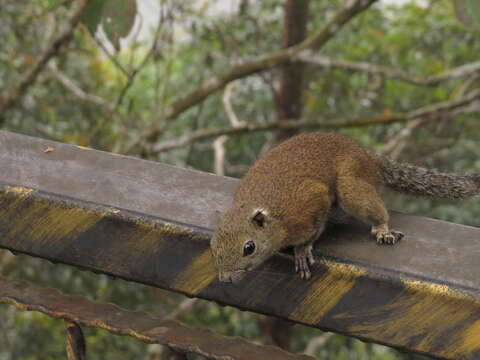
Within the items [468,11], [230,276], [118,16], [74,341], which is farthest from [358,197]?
[74,341]

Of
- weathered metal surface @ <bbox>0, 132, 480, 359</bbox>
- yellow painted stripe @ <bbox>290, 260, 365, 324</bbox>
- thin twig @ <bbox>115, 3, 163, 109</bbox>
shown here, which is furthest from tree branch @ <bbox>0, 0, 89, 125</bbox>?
yellow painted stripe @ <bbox>290, 260, 365, 324</bbox>

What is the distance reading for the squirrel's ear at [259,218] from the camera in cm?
163

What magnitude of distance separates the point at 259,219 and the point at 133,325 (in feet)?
2.60

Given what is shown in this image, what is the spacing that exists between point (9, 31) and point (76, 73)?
0.79 m

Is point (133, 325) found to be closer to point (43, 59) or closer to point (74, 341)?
point (74, 341)

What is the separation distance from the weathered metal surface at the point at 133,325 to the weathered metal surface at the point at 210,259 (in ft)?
0.16

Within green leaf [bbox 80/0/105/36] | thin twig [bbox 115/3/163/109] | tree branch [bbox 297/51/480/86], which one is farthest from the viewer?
tree branch [bbox 297/51/480/86]

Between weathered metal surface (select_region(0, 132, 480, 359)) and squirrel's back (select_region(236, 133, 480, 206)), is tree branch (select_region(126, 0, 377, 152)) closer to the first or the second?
squirrel's back (select_region(236, 133, 480, 206))

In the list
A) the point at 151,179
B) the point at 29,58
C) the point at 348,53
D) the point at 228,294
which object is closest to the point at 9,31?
the point at 29,58

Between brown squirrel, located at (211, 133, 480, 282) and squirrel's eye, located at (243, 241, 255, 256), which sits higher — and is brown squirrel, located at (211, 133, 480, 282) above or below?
above

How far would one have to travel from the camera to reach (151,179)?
1.08m

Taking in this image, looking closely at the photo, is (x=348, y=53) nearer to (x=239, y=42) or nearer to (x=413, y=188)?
(x=239, y=42)

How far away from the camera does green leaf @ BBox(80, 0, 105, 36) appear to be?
156 centimetres

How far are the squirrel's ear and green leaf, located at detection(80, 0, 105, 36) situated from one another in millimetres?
575
